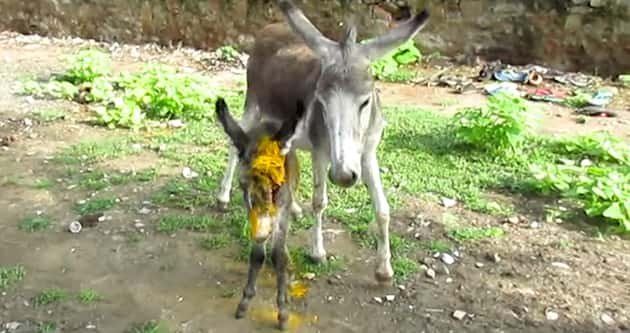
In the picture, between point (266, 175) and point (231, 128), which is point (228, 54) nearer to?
point (231, 128)

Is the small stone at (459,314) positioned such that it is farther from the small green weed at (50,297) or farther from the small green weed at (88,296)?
the small green weed at (50,297)

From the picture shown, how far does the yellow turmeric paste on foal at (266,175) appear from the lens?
12.6ft

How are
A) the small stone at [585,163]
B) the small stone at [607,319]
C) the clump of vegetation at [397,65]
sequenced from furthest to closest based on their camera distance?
the clump of vegetation at [397,65] < the small stone at [585,163] < the small stone at [607,319]

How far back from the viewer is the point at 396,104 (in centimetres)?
802

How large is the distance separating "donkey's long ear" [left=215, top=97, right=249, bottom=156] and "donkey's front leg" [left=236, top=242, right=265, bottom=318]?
0.49 meters

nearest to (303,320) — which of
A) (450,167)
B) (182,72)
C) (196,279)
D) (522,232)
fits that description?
(196,279)

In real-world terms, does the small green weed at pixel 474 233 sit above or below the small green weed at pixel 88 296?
above

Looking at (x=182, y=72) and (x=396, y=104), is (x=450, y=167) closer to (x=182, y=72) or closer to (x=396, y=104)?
(x=396, y=104)

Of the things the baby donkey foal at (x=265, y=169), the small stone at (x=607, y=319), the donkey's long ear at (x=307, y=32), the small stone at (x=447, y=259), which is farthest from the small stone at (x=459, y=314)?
the donkey's long ear at (x=307, y=32)

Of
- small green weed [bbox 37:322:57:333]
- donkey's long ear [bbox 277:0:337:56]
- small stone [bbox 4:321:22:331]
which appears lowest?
small stone [bbox 4:321:22:331]

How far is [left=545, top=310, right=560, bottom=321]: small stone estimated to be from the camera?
4.33 m

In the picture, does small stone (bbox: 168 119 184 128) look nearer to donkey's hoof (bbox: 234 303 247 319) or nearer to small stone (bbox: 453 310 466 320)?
donkey's hoof (bbox: 234 303 247 319)

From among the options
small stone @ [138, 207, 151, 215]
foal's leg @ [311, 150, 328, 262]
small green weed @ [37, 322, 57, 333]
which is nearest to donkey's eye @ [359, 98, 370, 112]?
foal's leg @ [311, 150, 328, 262]

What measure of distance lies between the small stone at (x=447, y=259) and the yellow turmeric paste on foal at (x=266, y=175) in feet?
4.57
